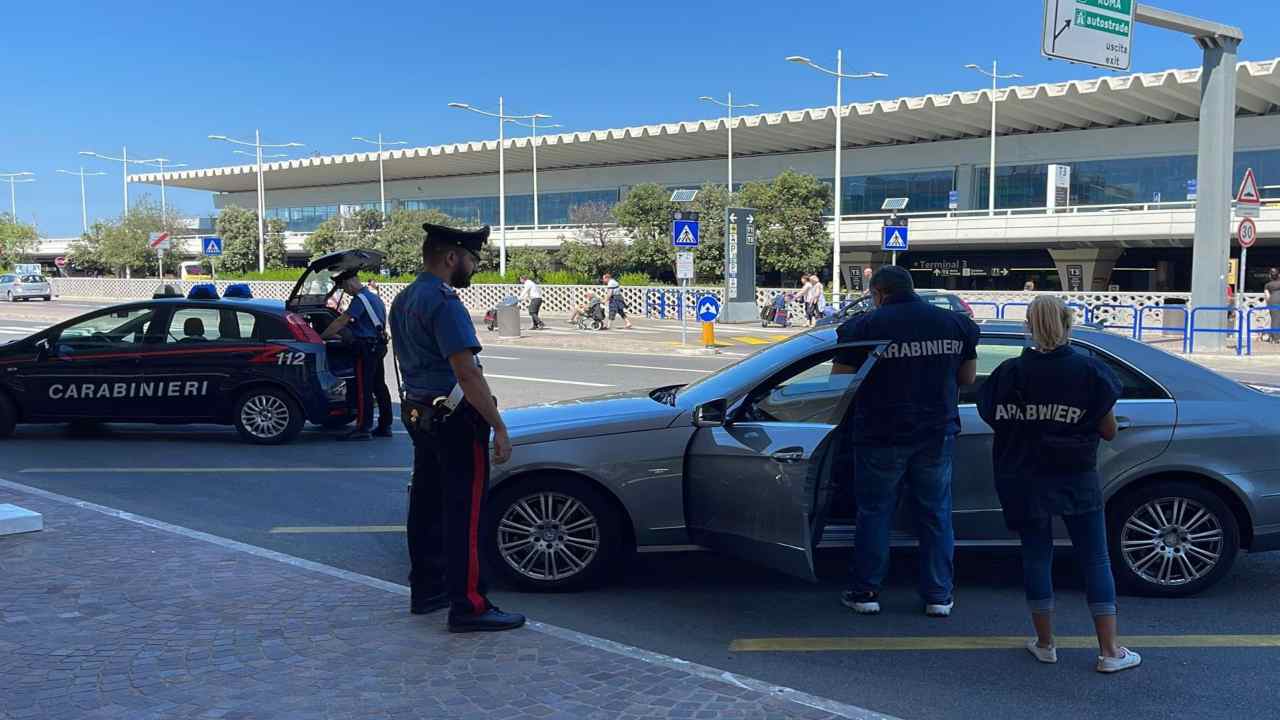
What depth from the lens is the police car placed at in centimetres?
1054

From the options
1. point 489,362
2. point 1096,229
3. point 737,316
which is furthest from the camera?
point 1096,229

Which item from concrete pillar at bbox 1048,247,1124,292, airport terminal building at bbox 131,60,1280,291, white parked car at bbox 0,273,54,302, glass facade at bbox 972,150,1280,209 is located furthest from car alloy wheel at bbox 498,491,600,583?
white parked car at bbox 0,273,54,302

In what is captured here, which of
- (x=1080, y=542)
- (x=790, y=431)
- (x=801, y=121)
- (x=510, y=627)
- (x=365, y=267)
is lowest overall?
(x=510, y=627)

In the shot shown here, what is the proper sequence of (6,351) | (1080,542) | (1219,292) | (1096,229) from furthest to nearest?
(1096,229) → (1219,292) → (6,351) → (1080,542)

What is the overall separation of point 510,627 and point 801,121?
1945 inches

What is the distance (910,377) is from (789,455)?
692mm

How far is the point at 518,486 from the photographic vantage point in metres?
5.61

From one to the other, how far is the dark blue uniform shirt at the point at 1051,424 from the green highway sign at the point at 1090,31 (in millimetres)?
13358

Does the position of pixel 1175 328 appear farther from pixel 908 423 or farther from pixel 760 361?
pixel 908 423

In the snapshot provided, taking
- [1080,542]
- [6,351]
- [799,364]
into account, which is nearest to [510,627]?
[799,364]

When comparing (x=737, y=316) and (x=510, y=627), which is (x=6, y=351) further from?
(x=737, y=316)

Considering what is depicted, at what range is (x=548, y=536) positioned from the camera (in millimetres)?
5625

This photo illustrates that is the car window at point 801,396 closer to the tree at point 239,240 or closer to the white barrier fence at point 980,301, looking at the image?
the white barrier fence at point 980,301

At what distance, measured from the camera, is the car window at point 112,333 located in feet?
34.9
